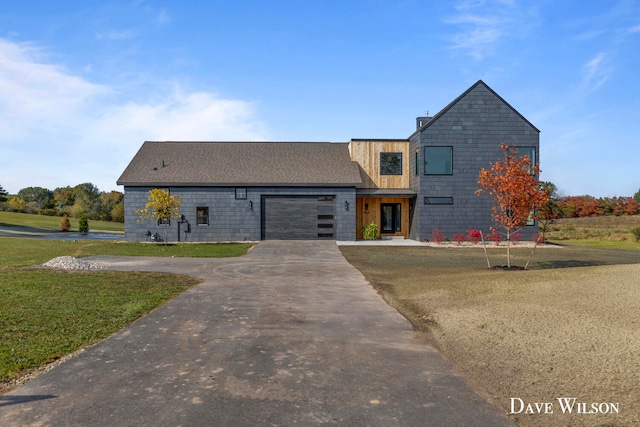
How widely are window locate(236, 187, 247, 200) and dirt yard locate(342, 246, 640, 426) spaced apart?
15.7 m

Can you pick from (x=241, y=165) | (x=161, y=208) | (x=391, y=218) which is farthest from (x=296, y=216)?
(x=161, y=208)

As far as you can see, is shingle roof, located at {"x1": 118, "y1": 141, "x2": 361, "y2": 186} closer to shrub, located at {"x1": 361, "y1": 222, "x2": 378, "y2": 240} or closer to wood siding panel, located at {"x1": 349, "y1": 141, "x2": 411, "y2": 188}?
wood siding panel, located at {"x1": 349, "y1": 141, "x2": 411, "y2": 188}

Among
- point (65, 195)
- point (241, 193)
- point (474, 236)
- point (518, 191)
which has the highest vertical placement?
point (65, 195)

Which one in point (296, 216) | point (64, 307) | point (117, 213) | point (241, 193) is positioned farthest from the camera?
point (117, 213)

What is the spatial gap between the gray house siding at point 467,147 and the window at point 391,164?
2.44 meters

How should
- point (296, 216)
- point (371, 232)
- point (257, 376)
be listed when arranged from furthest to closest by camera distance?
point (371, 232)
point (296, 216)
point (257, 376)

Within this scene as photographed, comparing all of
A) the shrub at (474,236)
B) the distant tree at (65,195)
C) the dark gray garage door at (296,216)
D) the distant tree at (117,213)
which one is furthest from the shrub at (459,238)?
the distant tree at (65,195)

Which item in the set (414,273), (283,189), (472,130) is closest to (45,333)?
(414,273)

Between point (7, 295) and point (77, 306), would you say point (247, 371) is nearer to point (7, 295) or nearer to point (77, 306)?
point (77, 306)

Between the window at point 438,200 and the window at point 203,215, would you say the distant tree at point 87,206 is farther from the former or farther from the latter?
the window at point 438,200

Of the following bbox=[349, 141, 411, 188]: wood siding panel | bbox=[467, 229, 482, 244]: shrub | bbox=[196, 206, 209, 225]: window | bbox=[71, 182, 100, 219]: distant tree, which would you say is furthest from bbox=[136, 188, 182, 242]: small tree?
bbox=[71, 182, 100, 219]: distant tree

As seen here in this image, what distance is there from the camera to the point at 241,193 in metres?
26.7

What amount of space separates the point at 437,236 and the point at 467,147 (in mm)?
5534

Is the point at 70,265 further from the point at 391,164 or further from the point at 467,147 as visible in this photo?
the point at 467,147
